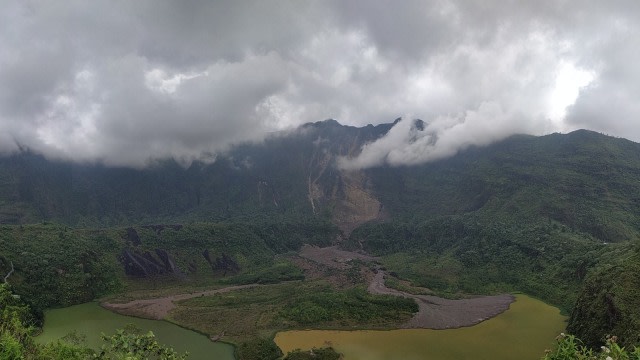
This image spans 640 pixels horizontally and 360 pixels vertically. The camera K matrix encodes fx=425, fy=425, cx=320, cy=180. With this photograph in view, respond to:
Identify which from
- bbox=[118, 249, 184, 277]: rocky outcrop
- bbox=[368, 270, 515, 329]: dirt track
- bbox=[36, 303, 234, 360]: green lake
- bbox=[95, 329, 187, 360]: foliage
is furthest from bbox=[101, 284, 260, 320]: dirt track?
bbox=[95, 329, 187, 360]: foliage

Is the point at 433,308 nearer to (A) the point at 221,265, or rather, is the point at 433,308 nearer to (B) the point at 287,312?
(B) the point at 287,312

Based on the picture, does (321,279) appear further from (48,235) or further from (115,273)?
(48,235)

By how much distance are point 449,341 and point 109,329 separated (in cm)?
8279

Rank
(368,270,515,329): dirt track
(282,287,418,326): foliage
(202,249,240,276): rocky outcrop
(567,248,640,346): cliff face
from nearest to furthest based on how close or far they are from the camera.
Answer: (567,248,640,346): cliff face < (368,270,515,329): dirt track < (282,287,418,326): foliage < (202,249,240,276): rocky outcrop

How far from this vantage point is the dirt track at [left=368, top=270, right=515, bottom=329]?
107m

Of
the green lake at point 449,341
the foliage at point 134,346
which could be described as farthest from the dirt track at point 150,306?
the foliage at point 134,346

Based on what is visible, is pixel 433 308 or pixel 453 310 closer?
pixel 453 310

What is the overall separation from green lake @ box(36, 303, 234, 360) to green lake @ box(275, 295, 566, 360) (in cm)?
1540

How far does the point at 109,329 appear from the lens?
107m

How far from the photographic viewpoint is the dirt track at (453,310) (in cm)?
10712

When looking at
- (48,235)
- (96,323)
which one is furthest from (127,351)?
(48,235)

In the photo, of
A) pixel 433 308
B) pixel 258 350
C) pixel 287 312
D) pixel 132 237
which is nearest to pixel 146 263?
pixel 132 237

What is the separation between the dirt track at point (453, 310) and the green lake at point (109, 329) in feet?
155

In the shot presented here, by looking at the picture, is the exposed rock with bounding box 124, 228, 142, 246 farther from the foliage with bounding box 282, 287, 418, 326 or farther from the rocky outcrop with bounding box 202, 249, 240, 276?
the foliage with bounding box 282, 287, 418, 326
